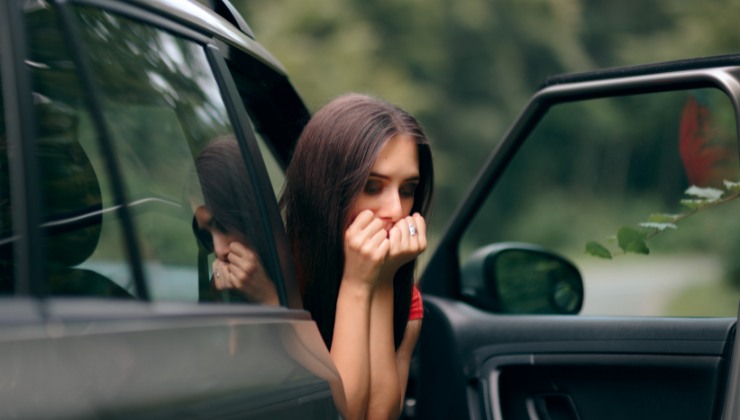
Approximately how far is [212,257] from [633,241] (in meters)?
1.24

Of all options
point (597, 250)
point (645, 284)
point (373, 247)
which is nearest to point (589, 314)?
point (597, 250)

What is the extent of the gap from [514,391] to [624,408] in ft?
1.09

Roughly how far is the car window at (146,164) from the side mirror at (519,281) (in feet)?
4.50

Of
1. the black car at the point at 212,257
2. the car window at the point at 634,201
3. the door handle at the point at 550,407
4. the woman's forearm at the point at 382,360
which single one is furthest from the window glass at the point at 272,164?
the door handle at the point at 550,407

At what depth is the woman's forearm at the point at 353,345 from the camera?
2121 mm

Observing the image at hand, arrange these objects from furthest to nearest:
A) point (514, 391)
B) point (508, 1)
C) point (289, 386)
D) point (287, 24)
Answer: point (508, 1), point (287, 24), point (514, 391), point (289, 386)

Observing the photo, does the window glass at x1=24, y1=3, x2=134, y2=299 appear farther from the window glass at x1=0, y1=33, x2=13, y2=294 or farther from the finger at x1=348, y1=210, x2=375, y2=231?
the finger at x1=348, y1=210, x2=375, y2=231

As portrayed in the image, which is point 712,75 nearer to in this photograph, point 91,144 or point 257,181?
point 257,181

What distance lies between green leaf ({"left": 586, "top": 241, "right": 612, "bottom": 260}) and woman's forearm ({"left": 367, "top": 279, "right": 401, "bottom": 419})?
736mm

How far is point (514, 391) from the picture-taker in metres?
3.13

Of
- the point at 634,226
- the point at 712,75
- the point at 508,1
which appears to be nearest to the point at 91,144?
the point at 712,75

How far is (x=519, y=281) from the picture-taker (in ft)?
10.9

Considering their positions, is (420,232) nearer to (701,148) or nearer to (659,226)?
(659,226)

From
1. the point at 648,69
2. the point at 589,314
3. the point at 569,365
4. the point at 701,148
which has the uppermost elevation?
the point at 648,69
